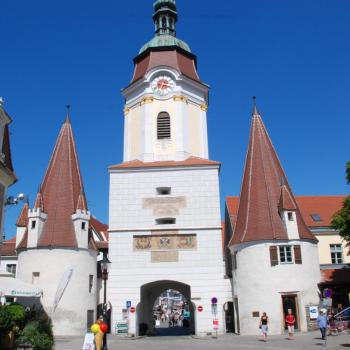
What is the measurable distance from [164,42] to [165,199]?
13149 millimetres

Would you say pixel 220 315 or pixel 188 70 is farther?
pixel 188 70

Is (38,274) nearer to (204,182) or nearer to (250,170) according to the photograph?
(204,182)

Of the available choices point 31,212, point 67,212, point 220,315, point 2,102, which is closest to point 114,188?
point 67,212

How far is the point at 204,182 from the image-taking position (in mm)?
32219

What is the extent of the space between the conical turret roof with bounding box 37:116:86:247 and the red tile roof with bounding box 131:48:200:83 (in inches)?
290

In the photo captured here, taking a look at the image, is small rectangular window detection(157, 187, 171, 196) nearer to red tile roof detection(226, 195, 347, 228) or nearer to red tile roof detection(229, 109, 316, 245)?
red tile roof detection(229, 109, 316, 245)

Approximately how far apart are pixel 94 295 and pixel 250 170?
43.4 feet

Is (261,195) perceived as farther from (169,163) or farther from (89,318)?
(89,318)

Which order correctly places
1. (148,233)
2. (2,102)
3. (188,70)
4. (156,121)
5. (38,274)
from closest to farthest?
1. (2,102)
2. (38,274)
3. (148,233)
4. (156,121)
5. (188,70)

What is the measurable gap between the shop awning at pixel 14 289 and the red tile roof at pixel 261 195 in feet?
41.3

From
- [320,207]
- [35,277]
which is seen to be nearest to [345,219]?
[320,207]

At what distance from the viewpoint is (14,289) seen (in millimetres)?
20797

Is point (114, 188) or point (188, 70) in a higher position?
point (188, 70)

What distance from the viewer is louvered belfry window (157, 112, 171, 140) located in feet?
111
